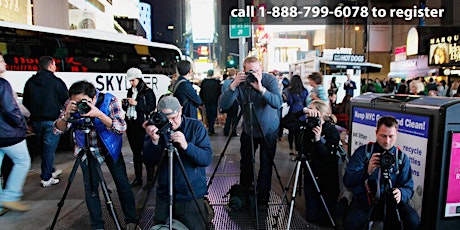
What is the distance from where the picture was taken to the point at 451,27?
2312 cm

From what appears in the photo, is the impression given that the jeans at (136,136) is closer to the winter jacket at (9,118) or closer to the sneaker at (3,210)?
the winter jacket at (9,118)

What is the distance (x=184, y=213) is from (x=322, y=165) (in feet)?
6.05

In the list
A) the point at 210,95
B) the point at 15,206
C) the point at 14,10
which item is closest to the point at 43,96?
the point at 15,206

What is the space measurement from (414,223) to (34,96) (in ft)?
17.8

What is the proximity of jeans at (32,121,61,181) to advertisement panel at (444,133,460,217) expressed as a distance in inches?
204

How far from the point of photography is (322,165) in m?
4.20

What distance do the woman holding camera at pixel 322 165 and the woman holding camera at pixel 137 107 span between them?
7.49ft

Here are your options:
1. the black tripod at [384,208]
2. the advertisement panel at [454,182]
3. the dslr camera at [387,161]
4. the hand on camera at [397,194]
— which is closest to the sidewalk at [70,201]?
the black tripod at [384,208]

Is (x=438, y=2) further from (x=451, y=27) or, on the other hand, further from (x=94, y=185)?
(x=94, y=185)

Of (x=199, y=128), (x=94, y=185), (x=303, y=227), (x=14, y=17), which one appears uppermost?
(x=14, y=17)

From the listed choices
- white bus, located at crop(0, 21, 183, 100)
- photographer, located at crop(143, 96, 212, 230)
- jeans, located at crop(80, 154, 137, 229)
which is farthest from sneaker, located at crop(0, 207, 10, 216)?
white bus, located at crop(0, 21, 183, 100)

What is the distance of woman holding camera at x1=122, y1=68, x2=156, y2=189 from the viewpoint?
17.3 ft

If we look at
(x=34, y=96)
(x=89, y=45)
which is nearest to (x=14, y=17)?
(x=89, y=45)

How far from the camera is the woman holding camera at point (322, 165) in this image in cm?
412
